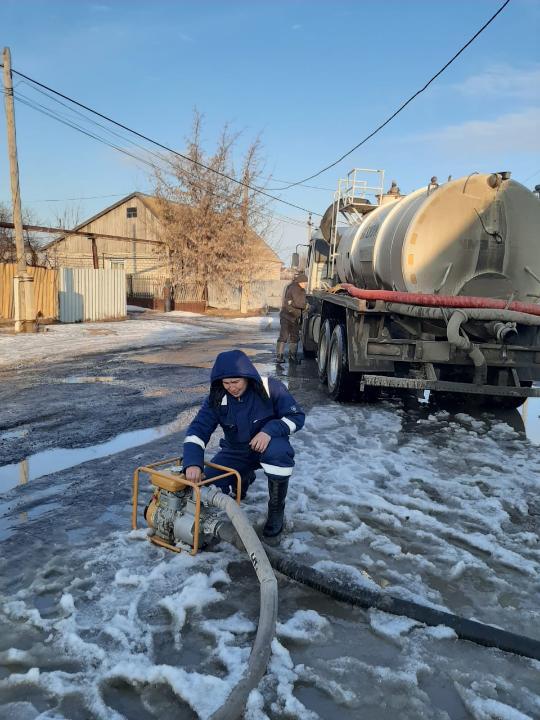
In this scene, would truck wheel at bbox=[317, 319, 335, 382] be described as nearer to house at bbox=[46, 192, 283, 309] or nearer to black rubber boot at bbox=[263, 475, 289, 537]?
black rubber boot at bbox=[263, 475, 289, 537]

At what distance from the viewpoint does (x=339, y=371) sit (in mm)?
8258

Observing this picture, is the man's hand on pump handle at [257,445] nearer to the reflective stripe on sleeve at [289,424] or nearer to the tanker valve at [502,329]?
the reflective stripe on sleeve at [289,424]

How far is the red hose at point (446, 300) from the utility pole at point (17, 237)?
11909 mm

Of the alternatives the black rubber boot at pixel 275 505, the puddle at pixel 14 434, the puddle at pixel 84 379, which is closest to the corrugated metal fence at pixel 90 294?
the puddle at pixel 84 379

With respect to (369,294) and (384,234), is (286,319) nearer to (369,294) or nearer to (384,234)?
(384,234)

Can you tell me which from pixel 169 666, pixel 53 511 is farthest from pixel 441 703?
pixel 53 511

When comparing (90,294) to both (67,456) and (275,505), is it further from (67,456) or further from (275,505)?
(275,505)

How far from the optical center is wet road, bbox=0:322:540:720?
2504 mm

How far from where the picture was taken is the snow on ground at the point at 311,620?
247cm

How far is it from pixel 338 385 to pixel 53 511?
15.6ft

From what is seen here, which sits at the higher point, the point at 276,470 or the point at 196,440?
the point at 196,440

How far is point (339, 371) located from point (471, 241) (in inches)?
96.8

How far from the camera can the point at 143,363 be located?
11.9 metres

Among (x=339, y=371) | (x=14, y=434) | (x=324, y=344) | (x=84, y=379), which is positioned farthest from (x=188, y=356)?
(x=14, y=434)
